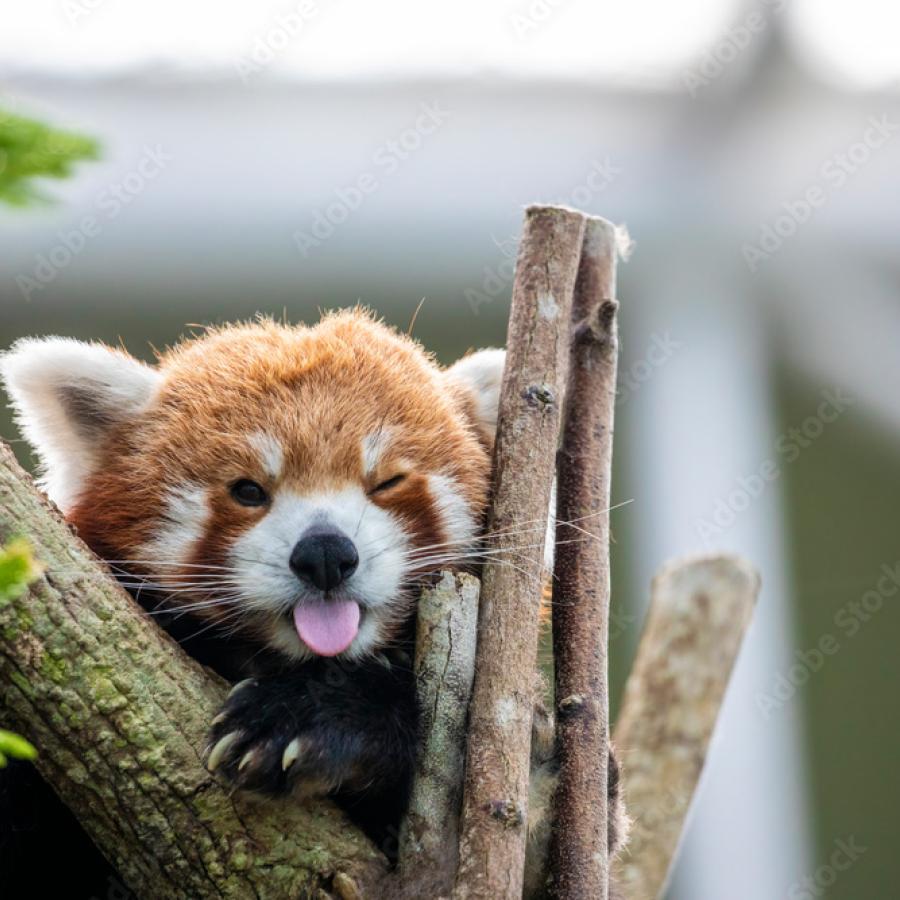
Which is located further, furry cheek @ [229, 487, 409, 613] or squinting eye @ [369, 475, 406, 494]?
squinting eye @ [369, 475, 406, 494]

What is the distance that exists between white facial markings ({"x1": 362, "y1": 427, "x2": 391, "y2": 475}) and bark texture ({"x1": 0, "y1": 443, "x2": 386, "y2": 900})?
72cm

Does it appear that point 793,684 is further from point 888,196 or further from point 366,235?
point 366,235

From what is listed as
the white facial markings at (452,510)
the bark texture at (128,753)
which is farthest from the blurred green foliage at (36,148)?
the white facial markings at (452,510)

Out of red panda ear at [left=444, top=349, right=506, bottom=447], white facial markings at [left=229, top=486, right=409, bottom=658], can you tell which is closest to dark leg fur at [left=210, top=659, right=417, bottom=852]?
white facial markings at [left=229, top=486, right=409, bottom=658]

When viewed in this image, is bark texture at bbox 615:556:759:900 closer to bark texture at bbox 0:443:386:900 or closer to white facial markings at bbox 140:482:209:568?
white facial markings at bbox 140:482:209:568

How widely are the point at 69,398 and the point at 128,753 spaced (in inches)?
43.5

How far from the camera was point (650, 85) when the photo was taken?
703 centimetres

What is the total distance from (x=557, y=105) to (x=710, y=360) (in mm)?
1732

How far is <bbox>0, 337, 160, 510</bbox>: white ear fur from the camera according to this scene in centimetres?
283

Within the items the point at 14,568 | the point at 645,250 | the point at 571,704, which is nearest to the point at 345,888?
the point at 571,704

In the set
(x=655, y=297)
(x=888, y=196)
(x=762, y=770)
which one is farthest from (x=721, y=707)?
(x=888, y=196)

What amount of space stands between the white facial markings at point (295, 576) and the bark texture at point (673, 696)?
1.36 m

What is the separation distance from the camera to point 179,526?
8.61 feet

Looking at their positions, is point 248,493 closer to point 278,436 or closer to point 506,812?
point 278,436
